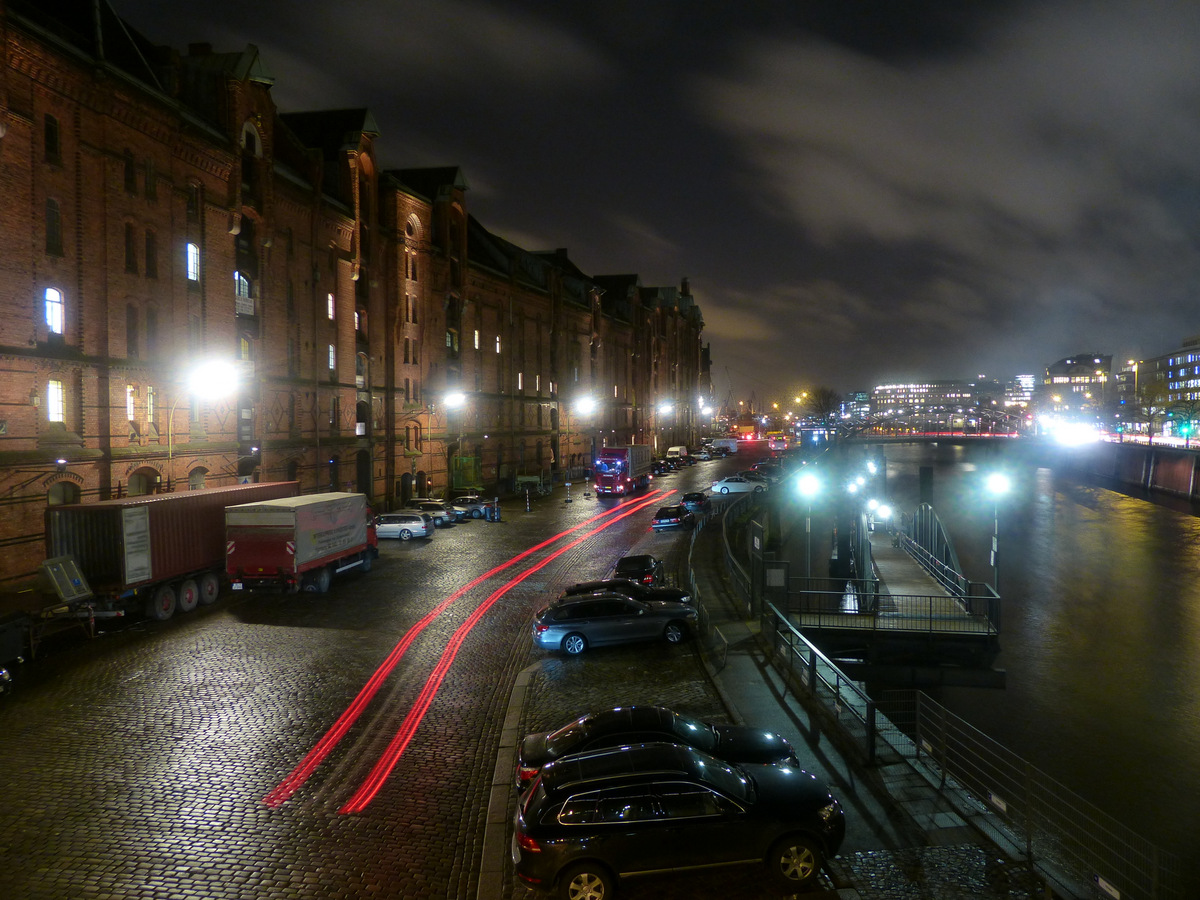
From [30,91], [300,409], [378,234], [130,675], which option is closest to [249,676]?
[130,675]

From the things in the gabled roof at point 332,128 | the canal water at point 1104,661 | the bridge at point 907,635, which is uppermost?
the gabled roof at point 332,128

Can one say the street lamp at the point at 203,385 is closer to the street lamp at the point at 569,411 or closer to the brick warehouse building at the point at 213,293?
the brick warehouse building at the point at 213,293

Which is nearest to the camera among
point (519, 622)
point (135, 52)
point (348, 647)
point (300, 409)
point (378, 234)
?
point (348, 647)

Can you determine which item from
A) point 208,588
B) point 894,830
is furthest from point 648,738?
point 208,588

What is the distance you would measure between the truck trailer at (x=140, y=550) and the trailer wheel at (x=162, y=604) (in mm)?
17

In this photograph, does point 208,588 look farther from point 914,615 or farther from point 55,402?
point 914,615

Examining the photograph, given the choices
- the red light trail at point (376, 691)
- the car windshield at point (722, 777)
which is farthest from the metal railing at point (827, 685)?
the red light trail at point (376, 691)

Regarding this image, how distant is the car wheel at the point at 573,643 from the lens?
18109mm

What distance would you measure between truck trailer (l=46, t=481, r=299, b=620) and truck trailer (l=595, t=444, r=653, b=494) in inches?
1266

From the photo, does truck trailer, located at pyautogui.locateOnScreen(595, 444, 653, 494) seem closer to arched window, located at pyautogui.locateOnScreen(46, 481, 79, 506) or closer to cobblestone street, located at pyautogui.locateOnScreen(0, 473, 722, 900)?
cobblestone street, located at pyautogui.locateOnScreen(0, 473, 722, 900)

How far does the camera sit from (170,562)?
21734 millimetres

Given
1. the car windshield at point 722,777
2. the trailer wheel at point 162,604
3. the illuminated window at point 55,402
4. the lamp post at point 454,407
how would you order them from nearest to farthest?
the car windshield at point 722,777, the trailer wheel at point 162,604, the illuminated window at point 55,402, the lamp post at point 454,407

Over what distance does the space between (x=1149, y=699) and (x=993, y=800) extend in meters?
15.3

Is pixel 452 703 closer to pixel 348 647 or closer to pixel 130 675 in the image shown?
pixel 348 647
